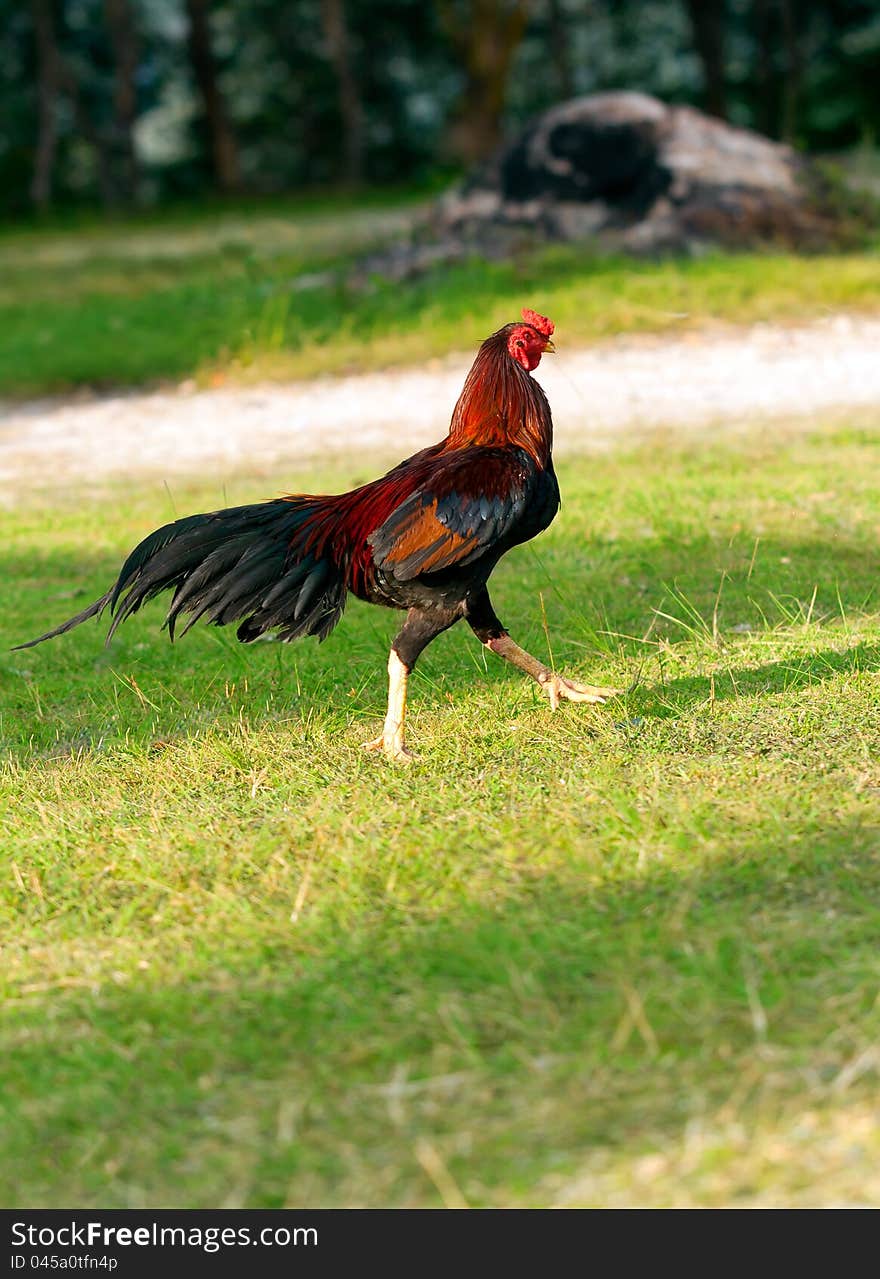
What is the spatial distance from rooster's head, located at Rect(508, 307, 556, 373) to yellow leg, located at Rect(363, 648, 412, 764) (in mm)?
1034

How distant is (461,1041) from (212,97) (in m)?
29.3

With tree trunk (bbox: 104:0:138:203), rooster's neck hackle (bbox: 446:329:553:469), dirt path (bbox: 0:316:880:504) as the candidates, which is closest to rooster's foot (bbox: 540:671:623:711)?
rooster's neck hackle (bbox: 446:329:553:469)

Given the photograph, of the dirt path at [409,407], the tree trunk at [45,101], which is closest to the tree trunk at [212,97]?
the tree trunk at [45,101]

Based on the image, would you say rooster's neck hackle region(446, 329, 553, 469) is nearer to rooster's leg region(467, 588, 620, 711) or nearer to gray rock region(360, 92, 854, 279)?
rooster's leg region(467, 588, 620, 711)

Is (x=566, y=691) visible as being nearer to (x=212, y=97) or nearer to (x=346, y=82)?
(x=346, y=82)

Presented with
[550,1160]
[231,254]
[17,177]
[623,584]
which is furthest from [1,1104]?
[17,177]

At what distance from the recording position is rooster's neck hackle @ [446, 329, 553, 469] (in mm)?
4527

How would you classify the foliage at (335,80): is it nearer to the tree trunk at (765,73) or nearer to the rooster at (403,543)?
the tree trunk at (765,73)

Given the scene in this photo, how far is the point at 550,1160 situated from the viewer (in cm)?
262

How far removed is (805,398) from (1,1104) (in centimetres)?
810

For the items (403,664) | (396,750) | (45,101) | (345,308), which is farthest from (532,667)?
(45,101)

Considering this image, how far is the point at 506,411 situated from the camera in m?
4.54
